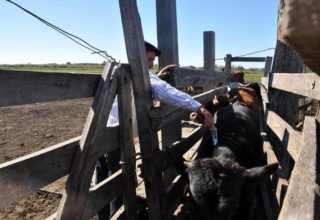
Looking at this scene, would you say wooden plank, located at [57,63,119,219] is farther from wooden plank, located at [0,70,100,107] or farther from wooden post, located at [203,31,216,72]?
wooden post, located at [203,31,216,72]

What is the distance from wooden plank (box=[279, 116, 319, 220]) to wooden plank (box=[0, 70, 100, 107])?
4.58ft

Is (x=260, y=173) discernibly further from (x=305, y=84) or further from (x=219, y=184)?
(x=305, y=84)

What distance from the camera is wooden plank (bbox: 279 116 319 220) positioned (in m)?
0.80

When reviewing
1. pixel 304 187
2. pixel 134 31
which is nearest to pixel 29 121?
pixel 134 31

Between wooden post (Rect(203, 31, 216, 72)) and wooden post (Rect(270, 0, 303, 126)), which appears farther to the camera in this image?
wooden post (Rect(203, 31, 216, 72))

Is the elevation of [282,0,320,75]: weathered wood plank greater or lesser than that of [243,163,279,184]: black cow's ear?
greater

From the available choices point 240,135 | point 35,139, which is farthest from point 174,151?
point 35,139

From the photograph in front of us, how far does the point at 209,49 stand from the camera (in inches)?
366

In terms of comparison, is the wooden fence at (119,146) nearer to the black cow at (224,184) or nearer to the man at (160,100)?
the man at (160,100)

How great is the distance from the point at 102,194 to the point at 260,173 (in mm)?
1365

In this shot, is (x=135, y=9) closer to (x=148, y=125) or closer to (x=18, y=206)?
(x=148, y=125)

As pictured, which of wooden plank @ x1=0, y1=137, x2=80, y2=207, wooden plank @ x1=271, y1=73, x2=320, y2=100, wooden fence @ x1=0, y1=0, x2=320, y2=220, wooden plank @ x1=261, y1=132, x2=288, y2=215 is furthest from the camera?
wooden plank @ x1=261, y1=132, x2=288, y2=215

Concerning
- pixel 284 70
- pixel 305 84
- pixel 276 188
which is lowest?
pixel 276 188

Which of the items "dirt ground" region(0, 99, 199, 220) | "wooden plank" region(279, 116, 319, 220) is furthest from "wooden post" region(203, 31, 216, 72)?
"wooden plank" region(279, 116, 319, 220)
